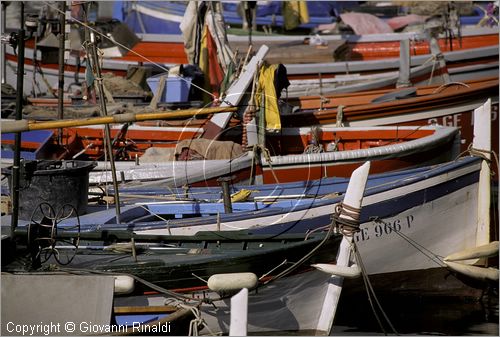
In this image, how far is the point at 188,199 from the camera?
10664 millimetres

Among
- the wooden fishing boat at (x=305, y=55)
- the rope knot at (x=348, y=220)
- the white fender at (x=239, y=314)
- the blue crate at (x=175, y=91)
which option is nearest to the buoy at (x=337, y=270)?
the rope knot at (x=348, y=220)

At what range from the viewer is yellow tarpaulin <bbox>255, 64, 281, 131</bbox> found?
42.1 feet

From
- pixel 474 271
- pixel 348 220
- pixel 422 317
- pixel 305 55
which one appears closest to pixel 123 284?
pixel 348 220

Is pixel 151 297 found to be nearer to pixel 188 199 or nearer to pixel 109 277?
pixel 109 277

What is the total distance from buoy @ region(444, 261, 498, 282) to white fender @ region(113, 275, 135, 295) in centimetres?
366

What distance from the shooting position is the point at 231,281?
777 cm

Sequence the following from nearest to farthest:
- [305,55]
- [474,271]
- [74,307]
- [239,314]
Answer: [239,314] → [74,307] → [474,271] → [305,55]

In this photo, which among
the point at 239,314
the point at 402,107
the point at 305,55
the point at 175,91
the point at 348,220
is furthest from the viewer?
the point at 305,55

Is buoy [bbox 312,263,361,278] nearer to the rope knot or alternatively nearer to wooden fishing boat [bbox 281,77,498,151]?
the rope knot

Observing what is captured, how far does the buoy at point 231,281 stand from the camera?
772 centimetres

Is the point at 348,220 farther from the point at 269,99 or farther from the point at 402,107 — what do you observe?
the point at 402,107

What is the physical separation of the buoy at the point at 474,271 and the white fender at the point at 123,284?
12.0 ft

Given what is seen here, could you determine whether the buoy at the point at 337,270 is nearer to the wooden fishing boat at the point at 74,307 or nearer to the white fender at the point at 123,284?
the wooden fishing boat at the point at 74,307

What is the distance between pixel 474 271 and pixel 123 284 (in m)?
3.89
